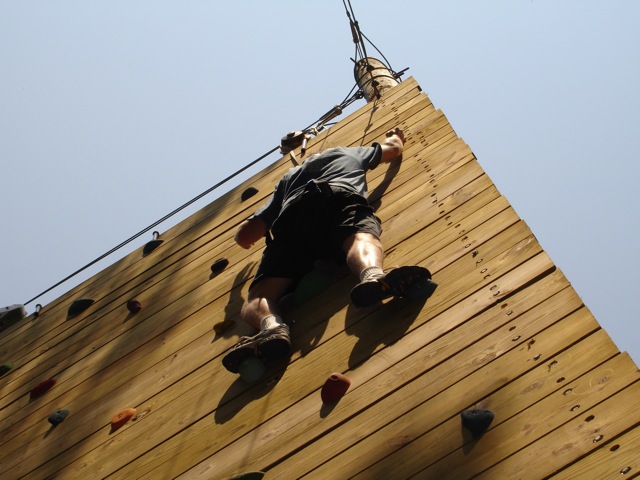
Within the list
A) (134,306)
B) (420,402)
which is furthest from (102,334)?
(420,402)

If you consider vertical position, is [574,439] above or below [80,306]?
below

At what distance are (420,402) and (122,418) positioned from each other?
1170 mm

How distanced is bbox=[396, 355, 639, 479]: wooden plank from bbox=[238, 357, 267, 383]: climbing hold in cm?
74

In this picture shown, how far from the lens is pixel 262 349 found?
7.37 ft

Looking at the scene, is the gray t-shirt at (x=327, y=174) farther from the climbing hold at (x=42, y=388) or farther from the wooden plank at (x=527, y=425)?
the wooden plank at (x=527, y=425)

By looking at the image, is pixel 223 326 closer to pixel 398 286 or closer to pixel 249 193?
pixel 398 286

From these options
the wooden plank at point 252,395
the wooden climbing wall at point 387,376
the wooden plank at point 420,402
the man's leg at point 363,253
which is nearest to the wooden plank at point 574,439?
the wooden climbing wall at point 387,376

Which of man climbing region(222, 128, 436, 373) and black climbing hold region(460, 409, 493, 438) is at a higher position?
man climbing region(222, 128, 436, 373)

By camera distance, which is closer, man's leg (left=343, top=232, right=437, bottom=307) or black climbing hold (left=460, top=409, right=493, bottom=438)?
black climbing hold (left=460, top=409, right=493, bottom=438)

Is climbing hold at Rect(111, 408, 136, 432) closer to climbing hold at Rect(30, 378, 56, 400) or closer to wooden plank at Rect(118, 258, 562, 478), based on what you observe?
wooden plank at Rect(118, 258, 562, 478)

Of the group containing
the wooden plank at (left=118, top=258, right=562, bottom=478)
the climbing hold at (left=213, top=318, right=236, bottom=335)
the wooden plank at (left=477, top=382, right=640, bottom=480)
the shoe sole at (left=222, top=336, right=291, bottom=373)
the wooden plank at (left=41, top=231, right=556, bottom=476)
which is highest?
the climbing hold at (left=213, top=318, right=236, bottom=335)

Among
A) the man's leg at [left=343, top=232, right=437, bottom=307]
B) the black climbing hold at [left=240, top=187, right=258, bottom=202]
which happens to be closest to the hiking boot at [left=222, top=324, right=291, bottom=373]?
the man's leg at [left=343, top=232, right=437, bottom=307]

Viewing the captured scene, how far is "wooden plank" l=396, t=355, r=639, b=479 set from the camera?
1.52m

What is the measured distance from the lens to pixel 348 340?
2.16m
